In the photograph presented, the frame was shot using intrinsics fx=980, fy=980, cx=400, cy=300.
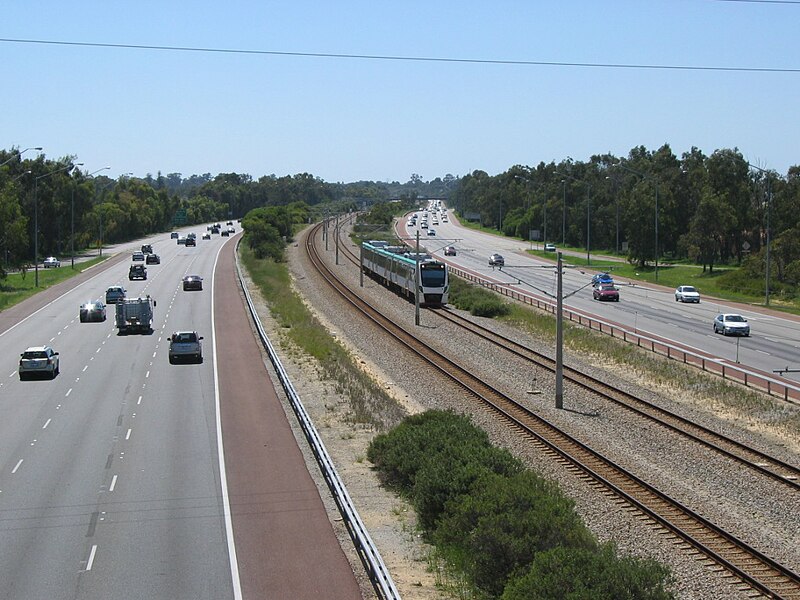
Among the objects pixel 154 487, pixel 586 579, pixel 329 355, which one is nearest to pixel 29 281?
pixel 329 355

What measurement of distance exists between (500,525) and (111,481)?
11.3m

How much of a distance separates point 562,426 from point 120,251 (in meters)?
105

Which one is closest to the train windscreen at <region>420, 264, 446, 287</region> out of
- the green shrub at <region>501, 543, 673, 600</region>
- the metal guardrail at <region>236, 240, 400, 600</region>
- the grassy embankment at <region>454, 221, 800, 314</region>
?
the grassy embankment at <region>454, 221, 800, 314</region>

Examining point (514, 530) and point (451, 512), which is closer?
point (514, 530)

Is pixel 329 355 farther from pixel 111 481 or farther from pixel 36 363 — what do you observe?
pixel 111 481

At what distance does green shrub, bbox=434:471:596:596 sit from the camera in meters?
15.3

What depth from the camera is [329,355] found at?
45.6 meters

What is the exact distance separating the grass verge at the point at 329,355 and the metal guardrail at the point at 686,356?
555 inches

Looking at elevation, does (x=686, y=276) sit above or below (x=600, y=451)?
above

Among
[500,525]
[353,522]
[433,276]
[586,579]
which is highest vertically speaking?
[433,276]

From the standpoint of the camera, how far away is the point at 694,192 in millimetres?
107812

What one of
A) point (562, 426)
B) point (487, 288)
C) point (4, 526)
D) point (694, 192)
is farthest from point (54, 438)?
point (694, 192)

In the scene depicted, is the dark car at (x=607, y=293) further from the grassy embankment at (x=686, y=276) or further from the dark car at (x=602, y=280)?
the grassy embankment at (x=686, y=276)

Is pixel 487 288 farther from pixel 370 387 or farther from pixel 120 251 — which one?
pixel 120 251
